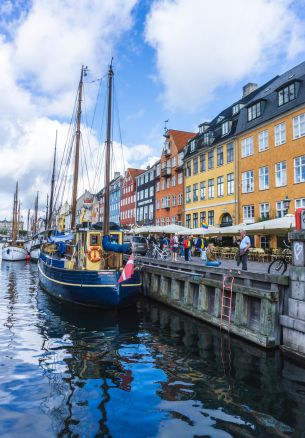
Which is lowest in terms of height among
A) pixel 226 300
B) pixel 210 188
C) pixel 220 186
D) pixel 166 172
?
pixel 226 300

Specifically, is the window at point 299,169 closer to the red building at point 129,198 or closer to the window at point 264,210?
the window at point 264,210

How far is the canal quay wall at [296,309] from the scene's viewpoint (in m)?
9.48

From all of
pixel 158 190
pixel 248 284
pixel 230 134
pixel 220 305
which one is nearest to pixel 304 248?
pixel 248 284

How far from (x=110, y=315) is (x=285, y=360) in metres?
8.17

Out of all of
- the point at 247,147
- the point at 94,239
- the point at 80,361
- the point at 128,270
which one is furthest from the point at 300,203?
the point at 80,361

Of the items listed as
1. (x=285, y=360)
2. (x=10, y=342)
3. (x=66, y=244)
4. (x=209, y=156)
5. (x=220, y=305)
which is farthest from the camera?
(x=209, y=156)

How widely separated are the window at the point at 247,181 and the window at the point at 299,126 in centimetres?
593

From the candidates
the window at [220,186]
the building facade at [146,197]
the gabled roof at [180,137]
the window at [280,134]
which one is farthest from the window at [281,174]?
the building facade at [146,197]

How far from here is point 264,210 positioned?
1239 inches

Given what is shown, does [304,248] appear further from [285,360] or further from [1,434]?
[1,434]

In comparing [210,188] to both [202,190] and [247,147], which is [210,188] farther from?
[247,147]

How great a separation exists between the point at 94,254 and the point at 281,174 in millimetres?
18629

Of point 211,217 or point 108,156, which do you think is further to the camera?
point 211,217

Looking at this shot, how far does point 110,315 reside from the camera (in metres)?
15.8
